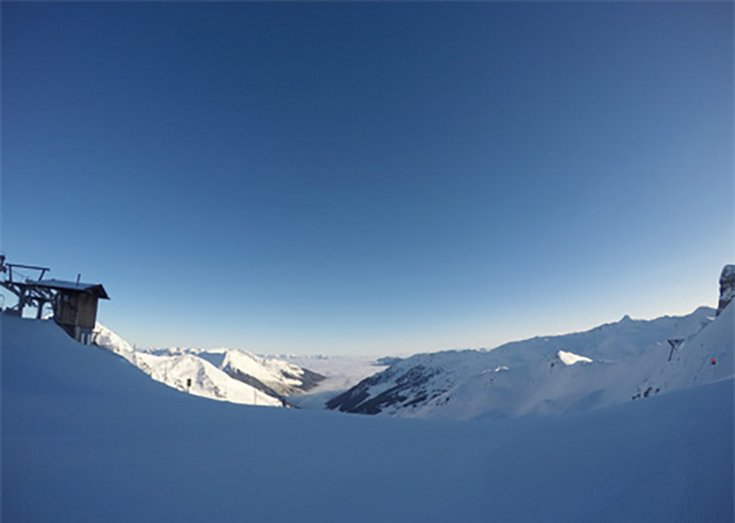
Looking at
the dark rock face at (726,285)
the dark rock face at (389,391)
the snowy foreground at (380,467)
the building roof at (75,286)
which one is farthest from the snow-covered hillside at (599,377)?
the building roof at (75,286)

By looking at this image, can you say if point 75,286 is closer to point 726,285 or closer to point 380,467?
point 380,467

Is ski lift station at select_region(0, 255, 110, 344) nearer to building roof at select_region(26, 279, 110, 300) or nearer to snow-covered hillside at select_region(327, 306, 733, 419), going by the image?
building roof at select_region(26, 279, 110, 300)

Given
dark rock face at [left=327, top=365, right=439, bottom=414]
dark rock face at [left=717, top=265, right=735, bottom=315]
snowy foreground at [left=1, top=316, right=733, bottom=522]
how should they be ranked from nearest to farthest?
snowy foreground at [left=1, top=316, right=733, bottom=522], dark rock face at [left=717, top=265, right=735, bottom=315], dark rock face at [left=327, top=365, right=439, bottom=414]

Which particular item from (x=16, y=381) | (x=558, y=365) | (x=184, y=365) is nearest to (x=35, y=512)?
(x=16, y=381)

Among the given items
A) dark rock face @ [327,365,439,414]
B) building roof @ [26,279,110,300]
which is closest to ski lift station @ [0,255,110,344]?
building roof @ [26,279,110,300]

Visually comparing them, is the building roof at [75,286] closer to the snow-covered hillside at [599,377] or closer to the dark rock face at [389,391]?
the snow-covered hillside at [599,377]

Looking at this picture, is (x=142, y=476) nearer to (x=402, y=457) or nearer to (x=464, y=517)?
(x=402, y=457)

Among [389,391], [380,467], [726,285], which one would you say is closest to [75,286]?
[380,467]
